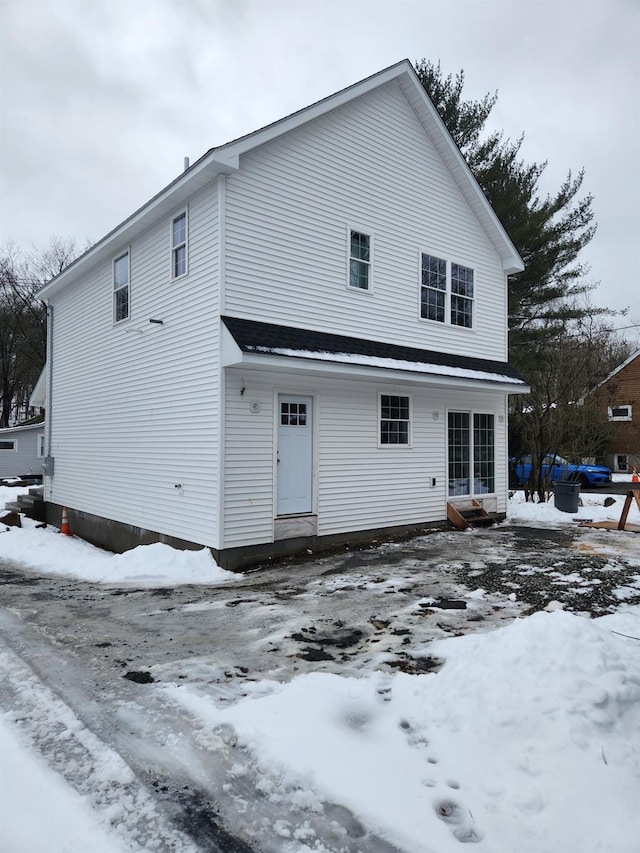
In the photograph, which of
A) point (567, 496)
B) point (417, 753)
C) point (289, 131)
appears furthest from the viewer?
point (567, 496)

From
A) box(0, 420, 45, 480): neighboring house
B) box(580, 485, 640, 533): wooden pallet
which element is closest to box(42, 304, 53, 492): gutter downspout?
box(0, 420, 45, 480): neighboring house

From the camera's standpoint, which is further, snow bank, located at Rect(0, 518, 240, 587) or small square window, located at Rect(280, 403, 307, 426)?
small square window, located at Rect(280, 403, 307, 426)

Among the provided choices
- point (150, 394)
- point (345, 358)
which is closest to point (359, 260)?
point (345, 358)

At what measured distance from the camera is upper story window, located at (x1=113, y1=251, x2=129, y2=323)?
11211 mm

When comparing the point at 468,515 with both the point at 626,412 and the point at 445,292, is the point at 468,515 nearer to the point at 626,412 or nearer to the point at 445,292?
the point at 445,292

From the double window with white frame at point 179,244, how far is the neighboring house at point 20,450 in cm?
1918

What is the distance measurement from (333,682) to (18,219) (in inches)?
1812

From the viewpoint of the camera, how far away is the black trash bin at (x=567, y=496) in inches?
531

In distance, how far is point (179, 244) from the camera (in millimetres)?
9211

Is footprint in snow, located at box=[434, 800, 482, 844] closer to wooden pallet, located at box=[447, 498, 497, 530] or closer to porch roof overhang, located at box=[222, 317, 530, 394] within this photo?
porch roof overhang, located at box=[222, 317, 530, 394]

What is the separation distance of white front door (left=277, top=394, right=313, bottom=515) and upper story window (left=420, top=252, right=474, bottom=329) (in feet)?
13.2

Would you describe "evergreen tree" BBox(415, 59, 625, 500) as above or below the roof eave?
above

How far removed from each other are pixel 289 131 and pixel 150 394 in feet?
16.9

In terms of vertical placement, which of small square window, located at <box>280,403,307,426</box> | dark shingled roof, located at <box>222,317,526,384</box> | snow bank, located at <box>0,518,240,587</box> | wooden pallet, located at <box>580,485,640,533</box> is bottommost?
snow bank, located at <box>0,518,240,587</box>
